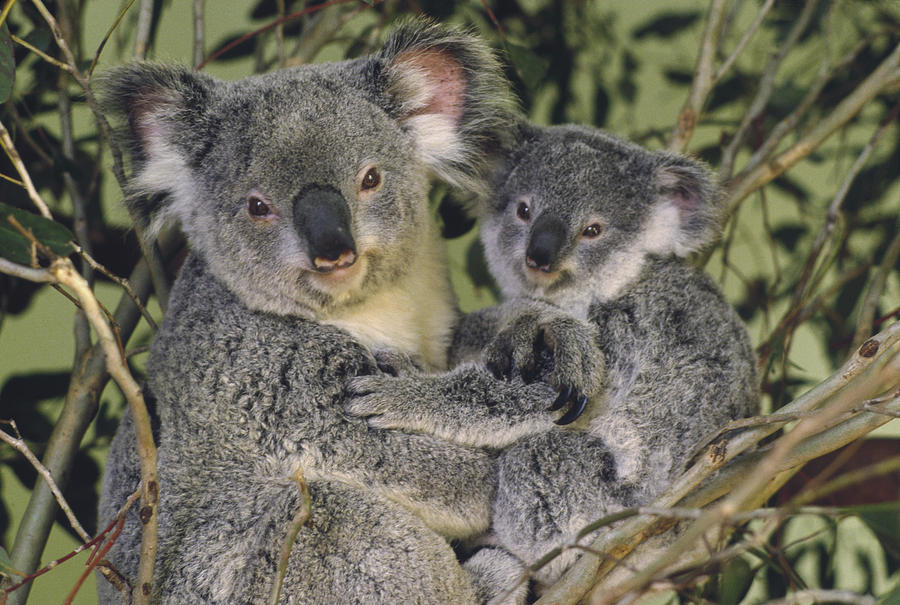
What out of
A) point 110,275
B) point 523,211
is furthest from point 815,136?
point 110,275

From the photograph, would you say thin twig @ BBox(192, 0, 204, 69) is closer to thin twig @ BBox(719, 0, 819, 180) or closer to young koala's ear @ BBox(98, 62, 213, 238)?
young koala's ear @ BBox(98, 62, 213, 238)

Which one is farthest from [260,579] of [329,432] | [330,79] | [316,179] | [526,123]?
[526,123]

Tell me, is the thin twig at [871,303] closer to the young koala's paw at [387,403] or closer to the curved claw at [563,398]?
the curved claw at [563,398]

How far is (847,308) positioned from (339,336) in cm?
193

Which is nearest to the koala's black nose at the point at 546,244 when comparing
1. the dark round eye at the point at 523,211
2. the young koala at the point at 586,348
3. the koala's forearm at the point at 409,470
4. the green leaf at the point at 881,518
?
the young koala at the point at 586,348

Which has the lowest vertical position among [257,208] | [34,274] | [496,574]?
[496,574]

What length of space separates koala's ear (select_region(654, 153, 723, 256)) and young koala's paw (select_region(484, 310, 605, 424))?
38 cm

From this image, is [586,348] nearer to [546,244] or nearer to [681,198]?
[546,244]

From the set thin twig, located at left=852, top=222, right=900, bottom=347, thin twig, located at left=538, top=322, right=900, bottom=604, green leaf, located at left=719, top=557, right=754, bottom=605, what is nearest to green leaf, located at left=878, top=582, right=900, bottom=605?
thin twig, located at left=538, top=322, right=900, bottom=604

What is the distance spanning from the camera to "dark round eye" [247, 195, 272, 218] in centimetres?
192

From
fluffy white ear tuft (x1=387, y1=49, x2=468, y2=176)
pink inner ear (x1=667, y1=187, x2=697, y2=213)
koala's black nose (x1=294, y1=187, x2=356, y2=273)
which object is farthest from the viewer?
pink inner ear (x1=667, y1=187, x2=697, y2=213)

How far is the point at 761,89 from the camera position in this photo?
2656 millimetres

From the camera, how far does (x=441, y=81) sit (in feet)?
7.23

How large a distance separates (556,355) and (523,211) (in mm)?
467
